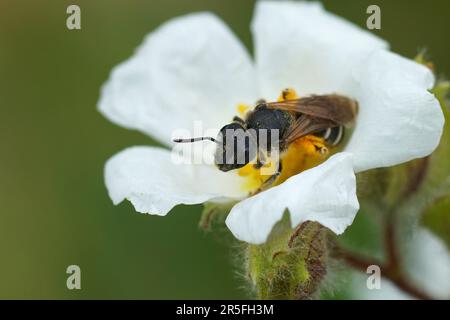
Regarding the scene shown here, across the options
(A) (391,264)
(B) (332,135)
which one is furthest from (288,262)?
(A) (391,264)

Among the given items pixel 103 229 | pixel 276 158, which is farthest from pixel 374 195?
pixel 103 229

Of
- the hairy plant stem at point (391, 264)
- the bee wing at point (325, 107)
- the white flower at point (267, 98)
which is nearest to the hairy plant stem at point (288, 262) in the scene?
the white flower at point (267, 98)

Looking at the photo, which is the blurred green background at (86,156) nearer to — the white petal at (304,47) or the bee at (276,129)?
the white petal at (304,47)

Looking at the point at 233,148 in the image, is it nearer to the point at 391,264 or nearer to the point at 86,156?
the point at 391,264

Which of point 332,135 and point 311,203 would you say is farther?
point 332,135

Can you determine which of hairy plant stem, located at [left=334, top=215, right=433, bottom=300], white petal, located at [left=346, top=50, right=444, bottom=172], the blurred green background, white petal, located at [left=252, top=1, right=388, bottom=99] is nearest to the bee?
white petal, located at [left=346, top=50, right=444, bottom=172]

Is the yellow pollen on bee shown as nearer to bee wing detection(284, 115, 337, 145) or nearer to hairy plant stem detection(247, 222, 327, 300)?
bee wing detection(284, 115, 337, 145)

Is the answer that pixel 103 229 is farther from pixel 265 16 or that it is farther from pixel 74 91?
pixel 265 16
